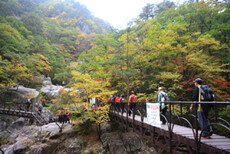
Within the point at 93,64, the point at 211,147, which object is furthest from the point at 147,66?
the point at 211,147

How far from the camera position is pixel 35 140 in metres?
11.3

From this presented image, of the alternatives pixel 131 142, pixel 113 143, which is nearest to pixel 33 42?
pixel 113 143

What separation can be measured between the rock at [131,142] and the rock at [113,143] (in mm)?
358

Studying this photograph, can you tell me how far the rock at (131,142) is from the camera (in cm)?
993

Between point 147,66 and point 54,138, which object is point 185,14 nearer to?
point 147,66

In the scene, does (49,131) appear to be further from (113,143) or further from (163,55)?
(163,55)

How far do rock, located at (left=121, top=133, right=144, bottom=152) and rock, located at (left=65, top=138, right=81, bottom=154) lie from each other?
3.52 metres

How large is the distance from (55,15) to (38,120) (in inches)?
2247

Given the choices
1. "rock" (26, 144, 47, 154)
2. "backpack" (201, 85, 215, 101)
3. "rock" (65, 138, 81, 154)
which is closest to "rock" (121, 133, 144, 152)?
"rock" (65, 138, 81, 154)

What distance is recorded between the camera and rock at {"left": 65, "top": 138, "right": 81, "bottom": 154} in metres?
9.57

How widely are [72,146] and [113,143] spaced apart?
3147mm

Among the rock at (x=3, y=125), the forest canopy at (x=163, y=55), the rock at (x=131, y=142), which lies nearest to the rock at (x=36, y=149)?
the forest canopy at (x=163, y=55)

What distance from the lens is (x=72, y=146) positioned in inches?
388

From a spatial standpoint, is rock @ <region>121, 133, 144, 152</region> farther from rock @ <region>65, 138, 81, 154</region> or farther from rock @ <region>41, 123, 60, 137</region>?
rock @ <region>41, 123, 60, 137</region>
